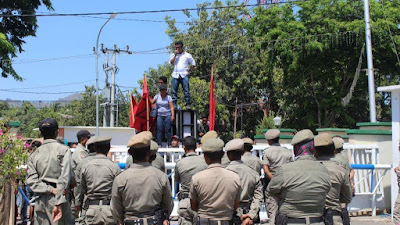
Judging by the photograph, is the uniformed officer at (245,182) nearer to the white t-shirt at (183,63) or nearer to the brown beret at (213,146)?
the brown beret at (213,146)

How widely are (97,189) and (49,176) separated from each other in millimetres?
600

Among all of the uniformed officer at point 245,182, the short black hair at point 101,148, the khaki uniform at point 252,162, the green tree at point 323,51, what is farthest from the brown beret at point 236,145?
the green tree at point 323,51

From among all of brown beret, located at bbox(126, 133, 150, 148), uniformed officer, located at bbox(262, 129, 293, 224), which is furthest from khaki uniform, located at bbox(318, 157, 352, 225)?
uniformed officer, located at bbox(262, 129, 293, 224)

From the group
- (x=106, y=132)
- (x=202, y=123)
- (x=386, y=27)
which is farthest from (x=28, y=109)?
(x=202, y=123)

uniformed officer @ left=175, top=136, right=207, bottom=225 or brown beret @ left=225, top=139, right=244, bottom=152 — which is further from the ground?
brown beret @ left=225, top=139, right=244, bottom=152

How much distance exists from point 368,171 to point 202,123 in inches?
167

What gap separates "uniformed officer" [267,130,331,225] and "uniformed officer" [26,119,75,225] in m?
2.52

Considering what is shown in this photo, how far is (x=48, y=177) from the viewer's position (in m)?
6.28

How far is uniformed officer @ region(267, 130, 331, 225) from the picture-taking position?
5.27 meters

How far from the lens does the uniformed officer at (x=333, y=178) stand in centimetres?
584

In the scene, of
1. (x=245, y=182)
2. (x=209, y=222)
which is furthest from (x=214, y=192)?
(x=245, y=182)

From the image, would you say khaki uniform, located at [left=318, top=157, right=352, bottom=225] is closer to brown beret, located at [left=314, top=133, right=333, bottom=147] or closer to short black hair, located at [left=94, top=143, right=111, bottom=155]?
brown beret, located at [left=314, top=133, right=333, bottom=147]

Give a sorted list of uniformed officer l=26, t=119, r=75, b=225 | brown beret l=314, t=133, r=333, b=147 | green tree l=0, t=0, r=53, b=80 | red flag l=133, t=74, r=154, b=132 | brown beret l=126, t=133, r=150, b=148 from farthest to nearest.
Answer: green tree l=0, t=0, r=53, b=80
red flag l=133, t=74, r=154, b=132
uniformed officer l=26, t=119, r=75, b=225
brown beret l=314, t=133, r=333, b=147
brown beret l=126, t=133, r=150, b=148

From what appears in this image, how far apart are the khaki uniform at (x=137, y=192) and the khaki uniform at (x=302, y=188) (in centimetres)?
121
